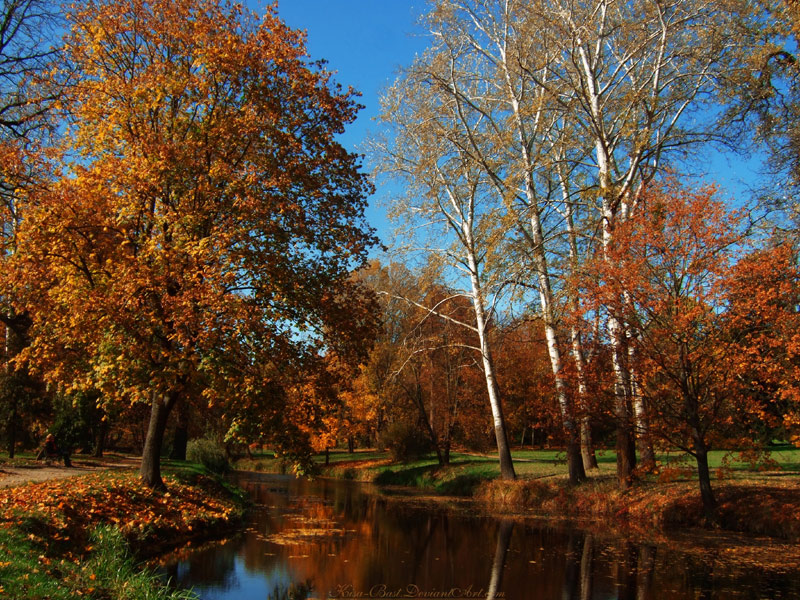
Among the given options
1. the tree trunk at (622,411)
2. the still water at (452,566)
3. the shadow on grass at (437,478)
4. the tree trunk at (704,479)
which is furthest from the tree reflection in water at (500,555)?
the shadow on grass at (437,478)

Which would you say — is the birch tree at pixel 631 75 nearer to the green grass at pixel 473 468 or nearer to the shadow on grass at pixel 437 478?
the green grass at pixel 473 468

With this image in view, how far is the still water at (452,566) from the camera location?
916 cm

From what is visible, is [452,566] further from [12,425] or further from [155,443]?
[12,425]

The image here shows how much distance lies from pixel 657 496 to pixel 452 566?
7463mm

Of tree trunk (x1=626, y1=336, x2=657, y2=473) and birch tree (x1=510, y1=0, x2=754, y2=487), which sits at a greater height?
birch tree (x1=510, y1=0, x2=754, y2=487)

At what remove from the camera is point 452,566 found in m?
11.2

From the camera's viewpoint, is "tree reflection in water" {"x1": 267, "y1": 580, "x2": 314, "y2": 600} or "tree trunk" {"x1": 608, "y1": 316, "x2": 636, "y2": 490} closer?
"tree reflection in water" {"x1": 267, "y1": 580, "x2": 314, "y2": 600}

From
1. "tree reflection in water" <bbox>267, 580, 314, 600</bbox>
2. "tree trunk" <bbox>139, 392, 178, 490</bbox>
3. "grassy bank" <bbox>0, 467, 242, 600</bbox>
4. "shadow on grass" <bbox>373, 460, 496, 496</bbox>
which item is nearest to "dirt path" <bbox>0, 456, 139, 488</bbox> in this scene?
"grassy bank" <bbox>0, 467, 242, 600</bbox>

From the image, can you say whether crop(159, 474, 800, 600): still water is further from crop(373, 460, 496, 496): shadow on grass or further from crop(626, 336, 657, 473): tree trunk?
crop(373, 460, 496, 496): shadow on grass

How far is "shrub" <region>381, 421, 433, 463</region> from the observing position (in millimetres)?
34094

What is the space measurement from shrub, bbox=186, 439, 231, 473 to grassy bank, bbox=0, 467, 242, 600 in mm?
12058

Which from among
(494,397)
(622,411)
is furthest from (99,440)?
(622,411)

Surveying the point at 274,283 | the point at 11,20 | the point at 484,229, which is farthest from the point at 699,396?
the point at 11,20

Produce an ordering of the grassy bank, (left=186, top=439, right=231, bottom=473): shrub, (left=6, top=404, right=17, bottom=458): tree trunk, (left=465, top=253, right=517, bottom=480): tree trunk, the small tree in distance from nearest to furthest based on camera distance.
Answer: the grassy bank, the small tree in distance, (left=465, top=253, right=517, bottom=480): tree trunk, (left=6, top=404, right=17, bottom=458): tree trunk, (left=186, top=439, right=231, bottom=473): shrub
